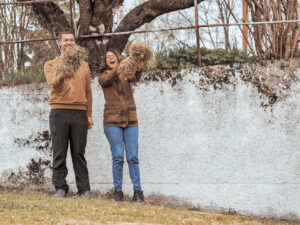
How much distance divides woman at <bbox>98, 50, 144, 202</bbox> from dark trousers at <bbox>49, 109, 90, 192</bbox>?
0.32 metres

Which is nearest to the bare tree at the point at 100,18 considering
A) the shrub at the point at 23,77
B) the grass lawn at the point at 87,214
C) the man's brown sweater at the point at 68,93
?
the shrub at the point at 23,77

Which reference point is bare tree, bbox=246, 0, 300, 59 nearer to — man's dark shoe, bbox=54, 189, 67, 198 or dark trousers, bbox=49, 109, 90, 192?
dark trousers, bbox=49, 109, 90, 192

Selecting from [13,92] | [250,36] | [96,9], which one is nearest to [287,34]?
[250,36]

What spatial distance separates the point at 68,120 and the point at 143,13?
2.78m

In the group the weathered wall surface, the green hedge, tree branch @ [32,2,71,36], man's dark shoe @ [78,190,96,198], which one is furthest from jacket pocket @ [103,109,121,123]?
tree branch @ [32,2,71,36]

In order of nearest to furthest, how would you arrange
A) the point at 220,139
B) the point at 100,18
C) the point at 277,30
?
1. the point at 220,139
2. the point at 277,30
3. the point at 100,18

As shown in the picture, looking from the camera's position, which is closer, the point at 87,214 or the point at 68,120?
the point at 87,214

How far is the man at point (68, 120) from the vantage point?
16.2ft

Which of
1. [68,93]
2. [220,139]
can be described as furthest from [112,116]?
[220,139]

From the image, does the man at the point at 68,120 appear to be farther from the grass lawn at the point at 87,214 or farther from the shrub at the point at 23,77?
the shrub at the point at 23,77

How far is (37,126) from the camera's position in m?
6.27

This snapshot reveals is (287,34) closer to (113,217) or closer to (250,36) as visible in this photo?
(250,36)

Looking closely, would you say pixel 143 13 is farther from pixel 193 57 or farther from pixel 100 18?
pixel 193 57

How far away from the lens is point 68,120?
16.3 feet
